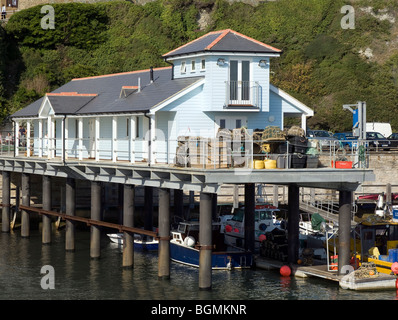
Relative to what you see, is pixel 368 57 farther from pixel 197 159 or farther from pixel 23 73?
pixel 197 159

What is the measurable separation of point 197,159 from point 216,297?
560 centimetres

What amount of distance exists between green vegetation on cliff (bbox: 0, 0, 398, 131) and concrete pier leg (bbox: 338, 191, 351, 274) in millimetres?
47923

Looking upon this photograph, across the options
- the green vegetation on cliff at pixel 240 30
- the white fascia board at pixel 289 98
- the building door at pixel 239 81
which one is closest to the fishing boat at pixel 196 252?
the building door at pixel 239 81

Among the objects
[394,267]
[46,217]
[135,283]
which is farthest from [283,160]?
[46,217]

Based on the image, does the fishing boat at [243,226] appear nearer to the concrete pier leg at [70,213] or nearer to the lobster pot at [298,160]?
the concrete pier leg at [70,213]

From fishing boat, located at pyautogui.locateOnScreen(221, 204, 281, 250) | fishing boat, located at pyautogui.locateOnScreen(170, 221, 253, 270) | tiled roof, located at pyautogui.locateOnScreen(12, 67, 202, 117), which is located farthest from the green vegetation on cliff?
fishing boat, located at pyautogui.locateOnScreen(170, 221, 253, 270)

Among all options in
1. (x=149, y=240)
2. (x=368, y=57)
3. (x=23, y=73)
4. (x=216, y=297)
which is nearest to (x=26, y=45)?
(x=23, y=73)

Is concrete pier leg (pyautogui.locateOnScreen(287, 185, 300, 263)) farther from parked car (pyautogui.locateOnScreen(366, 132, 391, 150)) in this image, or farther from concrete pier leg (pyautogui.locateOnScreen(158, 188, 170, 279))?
parked car (pyautogui.locateOnScreen(366, 132, 391, 150))

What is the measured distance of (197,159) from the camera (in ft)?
110

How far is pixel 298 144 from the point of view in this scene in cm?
3416

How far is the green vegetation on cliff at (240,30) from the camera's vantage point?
83.3 m

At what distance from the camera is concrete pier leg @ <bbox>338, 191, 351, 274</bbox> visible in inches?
1326

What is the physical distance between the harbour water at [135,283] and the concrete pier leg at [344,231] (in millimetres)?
1265

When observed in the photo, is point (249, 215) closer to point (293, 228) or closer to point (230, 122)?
point (293, 228)
